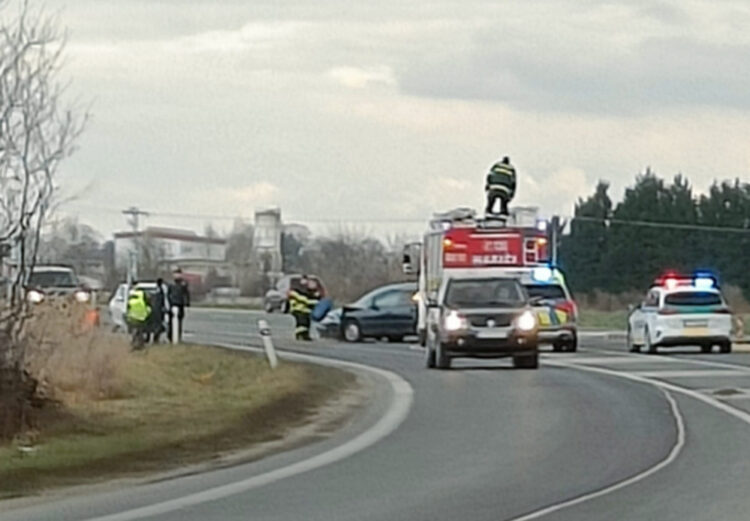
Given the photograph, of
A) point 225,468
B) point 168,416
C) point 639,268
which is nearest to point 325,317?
point 168,416

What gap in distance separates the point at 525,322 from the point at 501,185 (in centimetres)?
919

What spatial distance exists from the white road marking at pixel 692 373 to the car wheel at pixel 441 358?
331 centimetres

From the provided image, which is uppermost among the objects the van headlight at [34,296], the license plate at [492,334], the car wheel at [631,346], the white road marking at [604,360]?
the van headlight at [34,296]

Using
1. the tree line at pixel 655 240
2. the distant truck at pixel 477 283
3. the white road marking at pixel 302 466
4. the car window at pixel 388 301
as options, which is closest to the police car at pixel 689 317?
the distant truck at pixel 477 283

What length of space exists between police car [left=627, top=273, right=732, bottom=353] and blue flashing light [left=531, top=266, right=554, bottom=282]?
7.76 ft

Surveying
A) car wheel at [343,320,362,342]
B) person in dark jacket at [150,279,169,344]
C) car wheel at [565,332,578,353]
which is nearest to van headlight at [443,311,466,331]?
car wheel at [565,332,578,353]

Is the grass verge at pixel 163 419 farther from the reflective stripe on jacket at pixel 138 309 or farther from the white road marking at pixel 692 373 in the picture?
the white road marking at pixel 692 373

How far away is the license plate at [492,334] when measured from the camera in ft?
110

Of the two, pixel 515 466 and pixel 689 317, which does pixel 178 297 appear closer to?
pixel 689 317

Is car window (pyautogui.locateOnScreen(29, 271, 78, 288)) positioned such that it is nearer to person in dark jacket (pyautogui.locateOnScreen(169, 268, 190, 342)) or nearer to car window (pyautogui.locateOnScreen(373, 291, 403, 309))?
person in dark jacket (pyautogui.locateOnScreen(169, 268, 190, 342))

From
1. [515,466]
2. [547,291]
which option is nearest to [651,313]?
[547,291]

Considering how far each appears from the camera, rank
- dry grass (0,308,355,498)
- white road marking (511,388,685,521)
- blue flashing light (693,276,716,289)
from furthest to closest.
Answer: blue flashing light (693,276,716,289) < dry grass (0,308,355,498) < white road marking (511,388,685,521)

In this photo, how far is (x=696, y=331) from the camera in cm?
4041

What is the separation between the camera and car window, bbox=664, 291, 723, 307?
4030 centimetres
